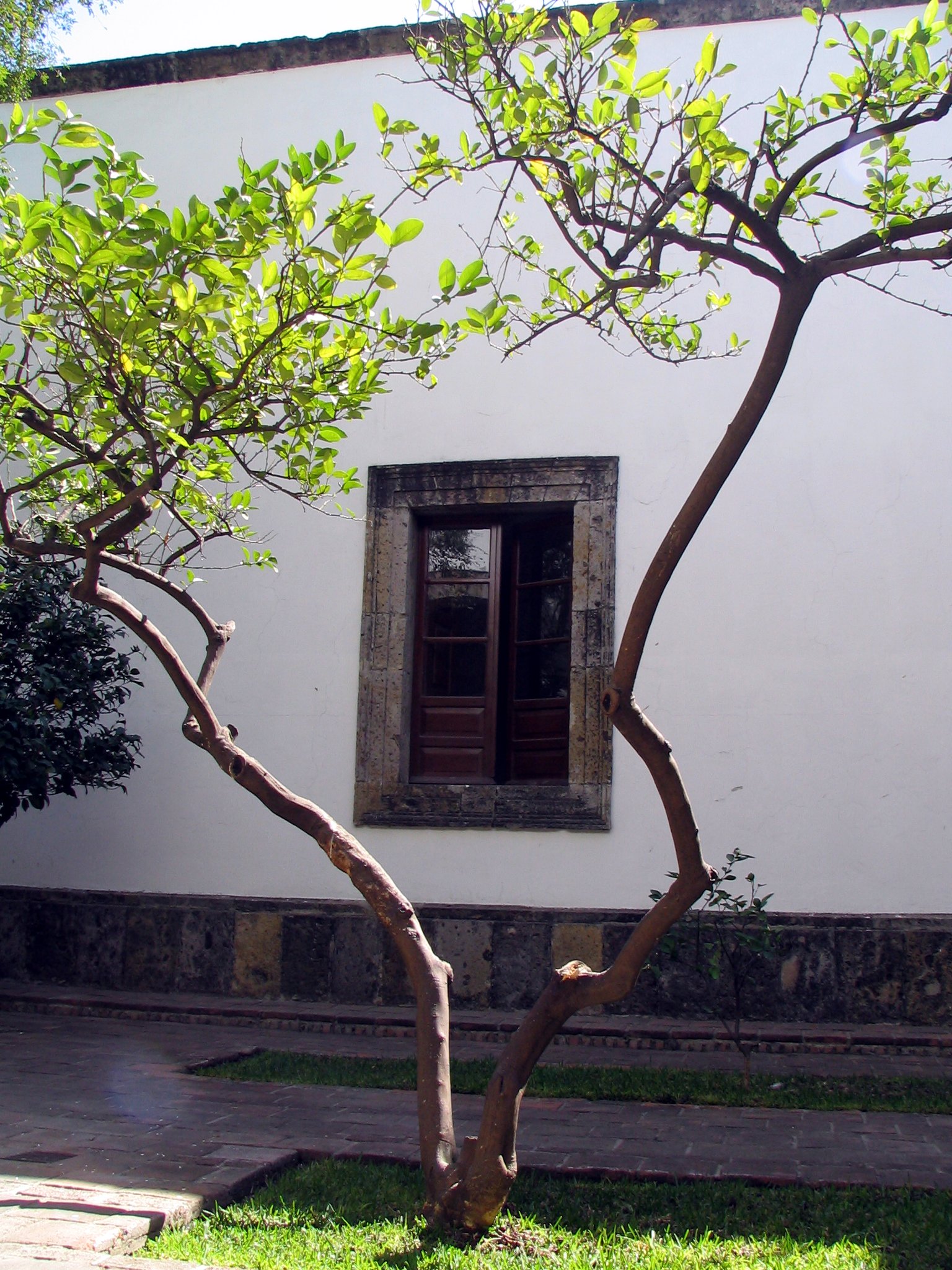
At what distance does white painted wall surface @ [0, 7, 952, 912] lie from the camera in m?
6.70

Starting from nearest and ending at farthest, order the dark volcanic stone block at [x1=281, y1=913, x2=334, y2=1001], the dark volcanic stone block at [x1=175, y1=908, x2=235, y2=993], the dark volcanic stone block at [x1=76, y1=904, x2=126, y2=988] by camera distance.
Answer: the dark volcanic stone block at [x1=281, y1=913, x2=334, y2=1001] → the dark volcanic stone block at [x1=175, y1=908, x2=235, y2=993] → the dark volcanic stone block at [x1=76, y1=904, x2=126, y2=988]

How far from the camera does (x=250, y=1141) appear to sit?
4.28m

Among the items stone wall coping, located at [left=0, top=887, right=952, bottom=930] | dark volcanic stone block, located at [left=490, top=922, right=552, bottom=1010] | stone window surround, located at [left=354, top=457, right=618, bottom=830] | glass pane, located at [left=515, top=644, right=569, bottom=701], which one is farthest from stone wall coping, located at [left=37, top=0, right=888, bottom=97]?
dark volcanic stone block, located at [left=490, top=922, right=552, bottom=1010]

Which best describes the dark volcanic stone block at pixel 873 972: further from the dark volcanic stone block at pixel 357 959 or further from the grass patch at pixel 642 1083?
the dark volcanic stone block at pixel 357 959

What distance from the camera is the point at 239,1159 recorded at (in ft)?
13.1

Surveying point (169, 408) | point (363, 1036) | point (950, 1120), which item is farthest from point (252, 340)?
point (363, 1036)

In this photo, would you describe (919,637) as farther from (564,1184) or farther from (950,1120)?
(564,1184)

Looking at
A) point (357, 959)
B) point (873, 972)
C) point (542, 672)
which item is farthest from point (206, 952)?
point (873, 972)

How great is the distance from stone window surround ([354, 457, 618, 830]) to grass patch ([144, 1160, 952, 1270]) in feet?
10.9

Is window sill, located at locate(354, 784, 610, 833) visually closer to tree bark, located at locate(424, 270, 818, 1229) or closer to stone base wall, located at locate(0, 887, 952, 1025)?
stone base wall, located at locate(0, 887, 952, 1025)

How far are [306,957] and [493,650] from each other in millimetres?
2112

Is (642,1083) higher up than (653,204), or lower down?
lower down

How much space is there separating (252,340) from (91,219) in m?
0.60

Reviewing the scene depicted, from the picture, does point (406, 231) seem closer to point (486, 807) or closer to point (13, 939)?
point (486, 807)
